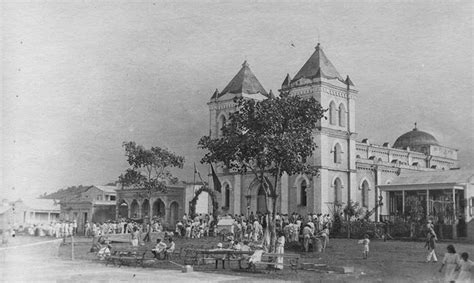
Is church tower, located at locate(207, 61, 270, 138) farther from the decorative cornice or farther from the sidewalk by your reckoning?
the sidewalk

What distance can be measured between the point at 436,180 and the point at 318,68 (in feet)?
38.2

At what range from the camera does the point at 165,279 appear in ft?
50.1

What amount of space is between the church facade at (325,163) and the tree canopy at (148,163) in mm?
6019

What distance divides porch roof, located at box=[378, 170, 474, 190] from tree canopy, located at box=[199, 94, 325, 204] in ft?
31.4

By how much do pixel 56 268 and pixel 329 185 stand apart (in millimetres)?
23785

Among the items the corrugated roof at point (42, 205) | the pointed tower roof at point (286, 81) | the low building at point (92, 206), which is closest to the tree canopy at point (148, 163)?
the pointed tower roof at point (286, 81)

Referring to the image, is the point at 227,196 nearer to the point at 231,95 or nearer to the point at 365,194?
the point at 231,95

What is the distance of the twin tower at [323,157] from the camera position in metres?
38.2

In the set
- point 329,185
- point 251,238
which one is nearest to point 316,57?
point 329,185

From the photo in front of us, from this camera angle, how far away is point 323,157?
3828cm

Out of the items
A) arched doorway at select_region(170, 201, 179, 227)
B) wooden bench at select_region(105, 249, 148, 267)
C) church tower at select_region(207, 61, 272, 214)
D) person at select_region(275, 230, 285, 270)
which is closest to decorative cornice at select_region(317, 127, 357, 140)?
church tower at select_region(207, 61, 272, 214)

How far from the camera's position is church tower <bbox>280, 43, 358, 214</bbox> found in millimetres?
38094

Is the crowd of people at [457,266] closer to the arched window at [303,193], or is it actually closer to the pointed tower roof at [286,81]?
the arched window at [303,193]

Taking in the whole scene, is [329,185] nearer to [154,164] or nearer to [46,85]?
[154,164]
